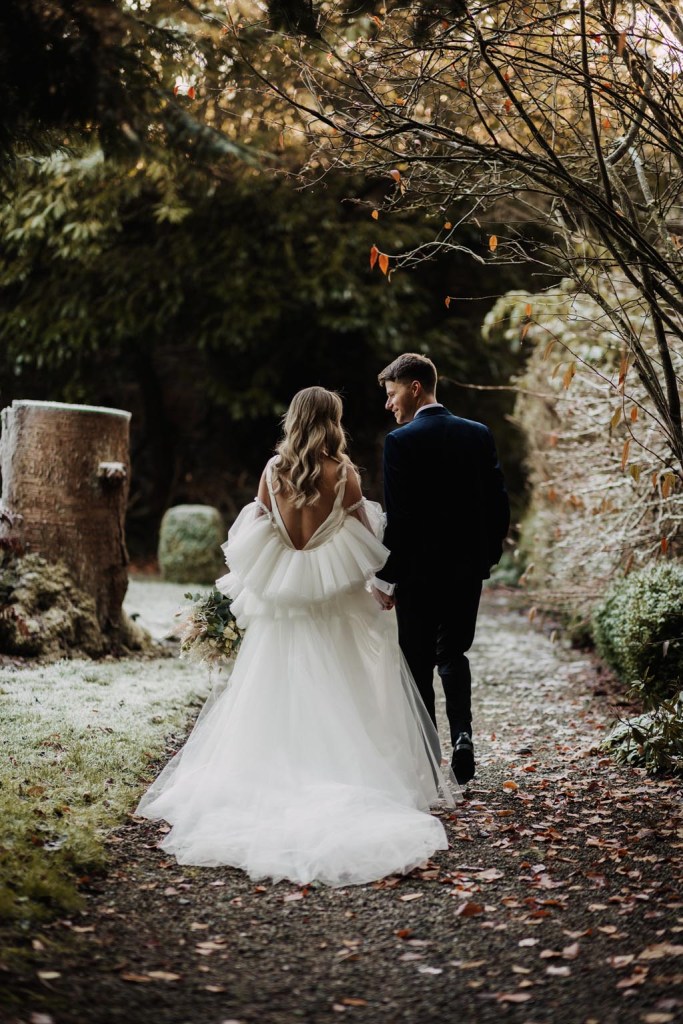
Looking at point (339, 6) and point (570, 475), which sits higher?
point (339, 6)

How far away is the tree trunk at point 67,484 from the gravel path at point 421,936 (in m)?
3.66

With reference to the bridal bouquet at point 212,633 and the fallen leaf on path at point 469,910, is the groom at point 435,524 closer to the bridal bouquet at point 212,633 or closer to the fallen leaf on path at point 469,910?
the bridal bouquet at point 212,633

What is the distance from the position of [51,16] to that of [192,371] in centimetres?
1339

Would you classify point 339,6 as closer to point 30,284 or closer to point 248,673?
point 248,673

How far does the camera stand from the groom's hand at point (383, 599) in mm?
4871

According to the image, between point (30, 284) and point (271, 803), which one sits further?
point (30, 284)

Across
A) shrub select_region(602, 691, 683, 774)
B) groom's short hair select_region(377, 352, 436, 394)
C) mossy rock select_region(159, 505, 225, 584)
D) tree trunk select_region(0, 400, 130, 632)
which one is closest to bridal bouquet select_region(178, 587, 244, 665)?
groom's short hair select_region(377, 352, 436, 394)

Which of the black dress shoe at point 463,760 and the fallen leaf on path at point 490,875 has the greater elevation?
the black dress shoe at point 463,760

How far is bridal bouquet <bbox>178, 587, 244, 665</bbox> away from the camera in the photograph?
5320 millimetres

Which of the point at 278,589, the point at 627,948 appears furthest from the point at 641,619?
the point at 627,948

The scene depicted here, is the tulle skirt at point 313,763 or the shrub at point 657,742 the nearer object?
the tulle skirt at point 313,763

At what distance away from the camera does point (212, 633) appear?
532 centimetres

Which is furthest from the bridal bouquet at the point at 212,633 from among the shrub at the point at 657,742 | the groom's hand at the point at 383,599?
the shrub at the point at 657,742

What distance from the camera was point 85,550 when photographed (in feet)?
25.4
